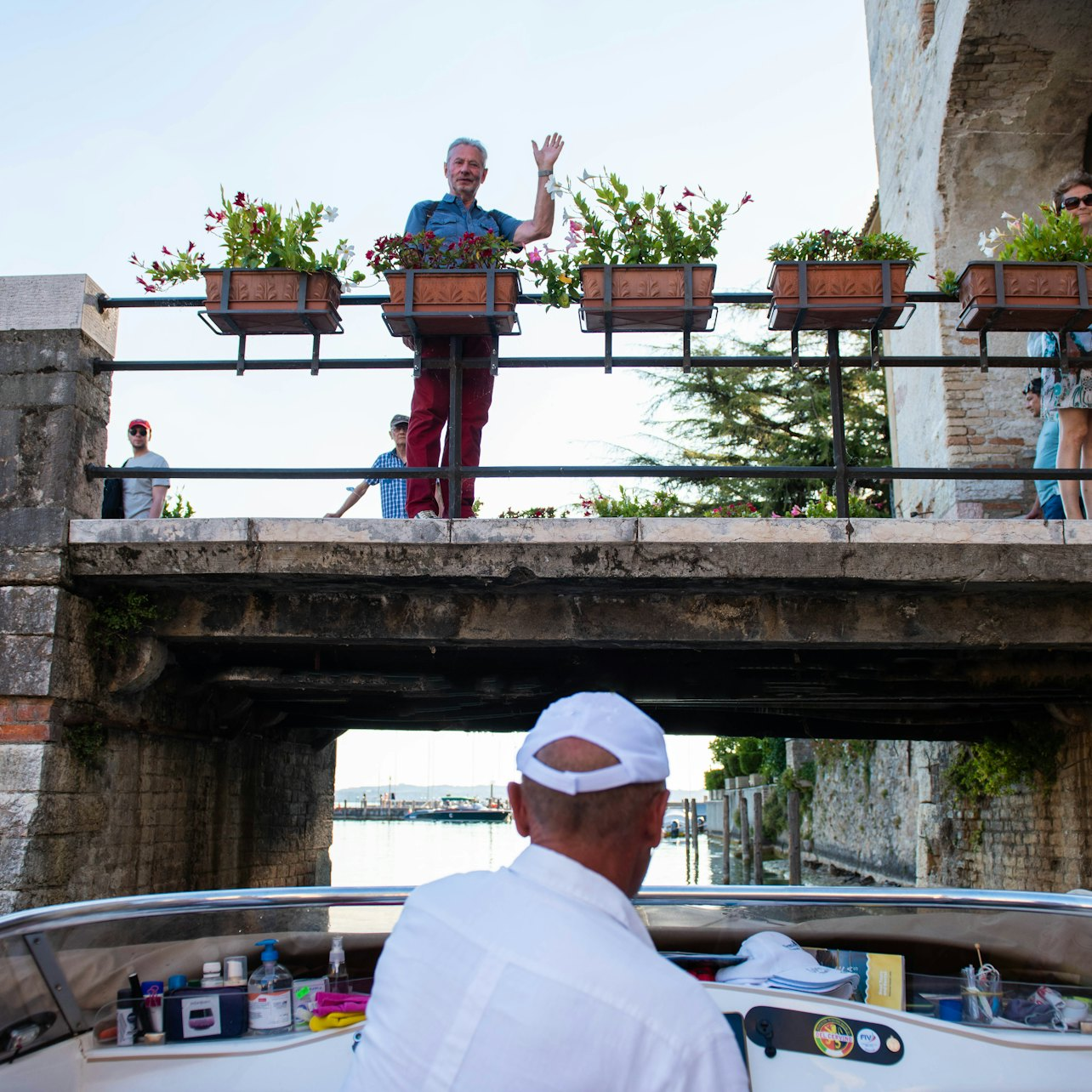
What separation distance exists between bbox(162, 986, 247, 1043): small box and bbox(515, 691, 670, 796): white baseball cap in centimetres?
154

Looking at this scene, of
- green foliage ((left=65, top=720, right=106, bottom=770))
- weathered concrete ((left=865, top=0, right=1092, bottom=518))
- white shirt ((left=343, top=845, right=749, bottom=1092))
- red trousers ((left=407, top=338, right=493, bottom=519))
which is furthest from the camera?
weathered concrete ((left=865, top=0, right=1092, bottom=518))

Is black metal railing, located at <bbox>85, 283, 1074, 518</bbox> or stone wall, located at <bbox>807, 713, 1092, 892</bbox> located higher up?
black metal railing, located at <bbox>85, 283, 1074, 518</bbox>

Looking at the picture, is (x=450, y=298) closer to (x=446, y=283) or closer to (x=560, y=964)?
(x=446, y=283)

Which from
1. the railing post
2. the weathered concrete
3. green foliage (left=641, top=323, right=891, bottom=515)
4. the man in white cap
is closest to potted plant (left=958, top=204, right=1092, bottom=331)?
the railing post

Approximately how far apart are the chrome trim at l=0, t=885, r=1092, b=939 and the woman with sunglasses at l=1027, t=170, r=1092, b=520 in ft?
12.1

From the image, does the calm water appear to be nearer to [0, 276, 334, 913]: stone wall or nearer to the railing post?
[0, 276, 334, 913]: stone wall

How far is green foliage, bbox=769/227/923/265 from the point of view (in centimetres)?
570

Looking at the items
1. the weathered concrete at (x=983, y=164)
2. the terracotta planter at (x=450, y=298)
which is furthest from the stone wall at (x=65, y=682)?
the weathered concrete at (x=983, y=164)

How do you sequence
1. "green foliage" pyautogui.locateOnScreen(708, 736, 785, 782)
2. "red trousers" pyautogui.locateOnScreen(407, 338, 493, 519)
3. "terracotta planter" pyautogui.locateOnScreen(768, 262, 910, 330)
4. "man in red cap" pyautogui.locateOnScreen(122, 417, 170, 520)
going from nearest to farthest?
"terracotta planter" pyautogui.locateOnScreen(768, 262, 910, 330) < "red trousers" pyautogui.locateOnScreen(407, 338, 493, 519) < "man in red cap" pyautogui.locateOnScreen(122, 417, 170, 520) < "green foliage" pyautogui.locateOnScreen(708, 736, 785, 782)

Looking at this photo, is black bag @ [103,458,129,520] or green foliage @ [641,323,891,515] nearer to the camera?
black bag @ [103,458,129,520]

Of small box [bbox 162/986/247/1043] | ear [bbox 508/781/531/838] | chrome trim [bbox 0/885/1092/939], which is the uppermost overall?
ear [bbox 508/781/531/838]

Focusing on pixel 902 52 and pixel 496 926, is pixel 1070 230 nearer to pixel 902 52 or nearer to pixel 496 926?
pixel 496 926

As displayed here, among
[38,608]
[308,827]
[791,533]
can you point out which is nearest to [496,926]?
[791,533]

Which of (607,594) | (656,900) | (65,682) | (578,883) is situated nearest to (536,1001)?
(578,883)
